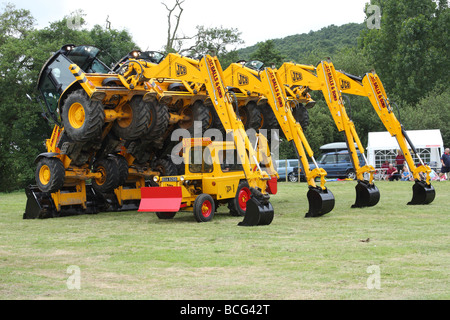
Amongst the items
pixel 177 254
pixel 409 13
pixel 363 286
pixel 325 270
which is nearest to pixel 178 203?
pixel 177 254

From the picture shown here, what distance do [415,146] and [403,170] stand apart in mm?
2370

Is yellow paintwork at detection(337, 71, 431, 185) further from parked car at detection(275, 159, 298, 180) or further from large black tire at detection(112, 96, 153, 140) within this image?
parked car at detection(275, 159, 298, 180)

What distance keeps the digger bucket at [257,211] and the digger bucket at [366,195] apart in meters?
4.63

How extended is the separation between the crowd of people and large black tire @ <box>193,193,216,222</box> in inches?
751

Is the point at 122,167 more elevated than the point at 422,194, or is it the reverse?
the point at 122,167

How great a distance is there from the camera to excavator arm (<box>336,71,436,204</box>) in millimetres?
17984

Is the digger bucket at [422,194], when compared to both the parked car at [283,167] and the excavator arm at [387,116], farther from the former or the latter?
the parked car at [283,167]

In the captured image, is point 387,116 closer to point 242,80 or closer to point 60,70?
point 242,80

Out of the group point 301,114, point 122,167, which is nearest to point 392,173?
point 301,114

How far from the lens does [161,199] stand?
15.4m

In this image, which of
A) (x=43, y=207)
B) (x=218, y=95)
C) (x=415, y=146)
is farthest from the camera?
(x=415, y=146)

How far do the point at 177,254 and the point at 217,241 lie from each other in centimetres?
161

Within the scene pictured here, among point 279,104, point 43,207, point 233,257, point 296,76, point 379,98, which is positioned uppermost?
point 296,76
